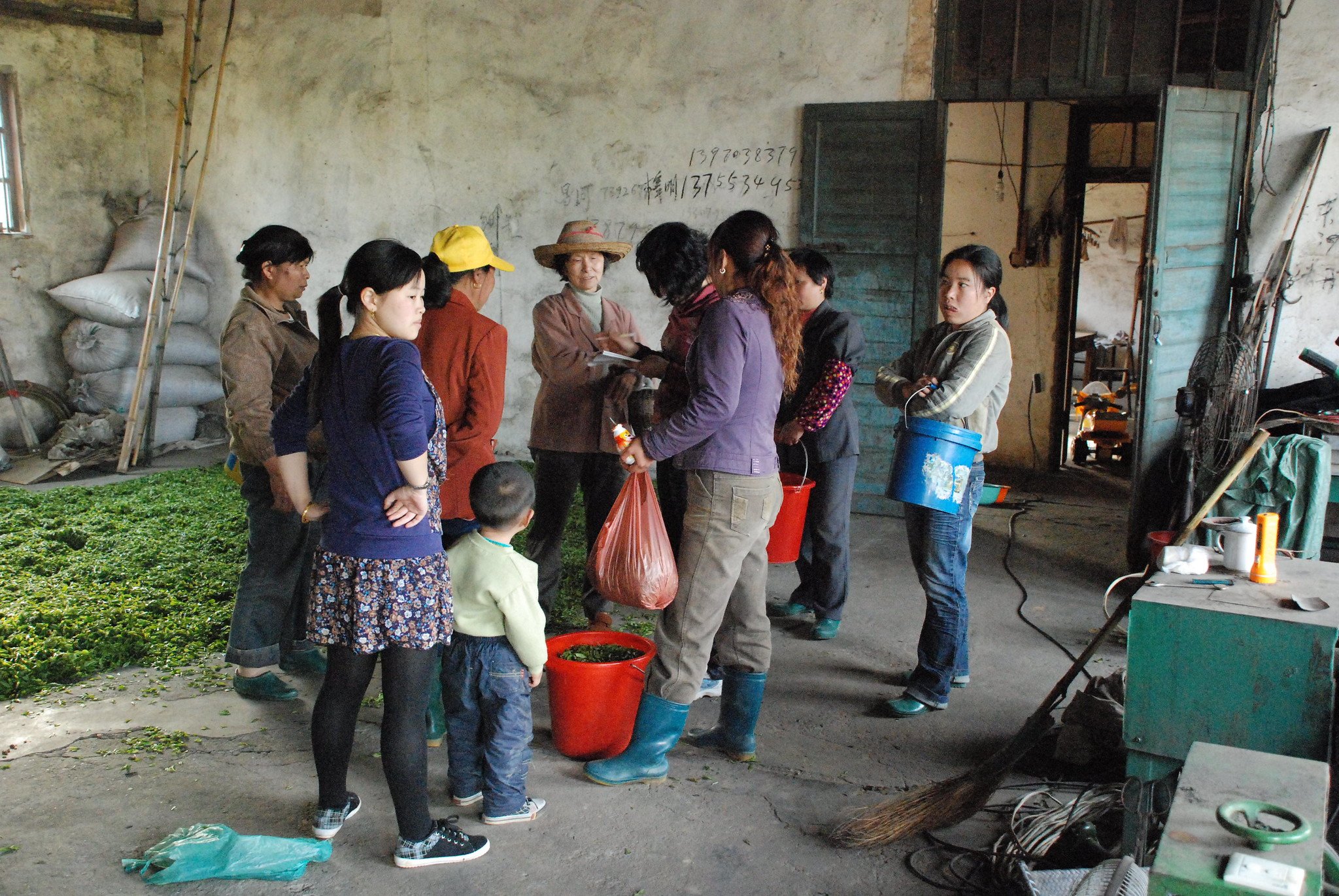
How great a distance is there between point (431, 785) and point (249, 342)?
1.53 m

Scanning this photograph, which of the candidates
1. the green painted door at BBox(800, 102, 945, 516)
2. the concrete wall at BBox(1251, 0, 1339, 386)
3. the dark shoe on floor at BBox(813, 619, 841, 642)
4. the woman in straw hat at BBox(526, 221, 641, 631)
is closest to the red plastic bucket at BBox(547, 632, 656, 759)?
the woman in straw hat at BBox(526, 221, 641, 631)

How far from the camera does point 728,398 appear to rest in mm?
2838

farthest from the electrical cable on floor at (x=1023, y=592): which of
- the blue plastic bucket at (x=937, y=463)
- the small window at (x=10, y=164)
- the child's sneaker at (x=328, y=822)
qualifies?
the small window at (x=10, y=164)

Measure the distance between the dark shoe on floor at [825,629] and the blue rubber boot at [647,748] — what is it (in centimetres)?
146

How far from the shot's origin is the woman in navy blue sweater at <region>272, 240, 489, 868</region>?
94.4 inches

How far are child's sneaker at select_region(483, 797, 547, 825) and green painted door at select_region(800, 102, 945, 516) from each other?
4041mm

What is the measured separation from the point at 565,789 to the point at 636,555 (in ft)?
2.33

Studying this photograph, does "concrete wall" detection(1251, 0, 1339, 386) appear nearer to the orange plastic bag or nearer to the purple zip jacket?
the purple zip jacket

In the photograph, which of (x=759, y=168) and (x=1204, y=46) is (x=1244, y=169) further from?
(x=759, y=168)

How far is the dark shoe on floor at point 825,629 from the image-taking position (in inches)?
172

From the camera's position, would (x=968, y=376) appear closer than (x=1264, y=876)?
No

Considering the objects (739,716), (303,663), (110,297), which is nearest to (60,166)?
(110,297)

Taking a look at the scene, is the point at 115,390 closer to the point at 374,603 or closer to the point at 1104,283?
the point at 374,603

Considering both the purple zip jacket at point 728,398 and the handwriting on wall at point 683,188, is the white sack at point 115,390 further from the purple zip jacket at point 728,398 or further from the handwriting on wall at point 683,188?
the purple zip jacket at point 728,398
